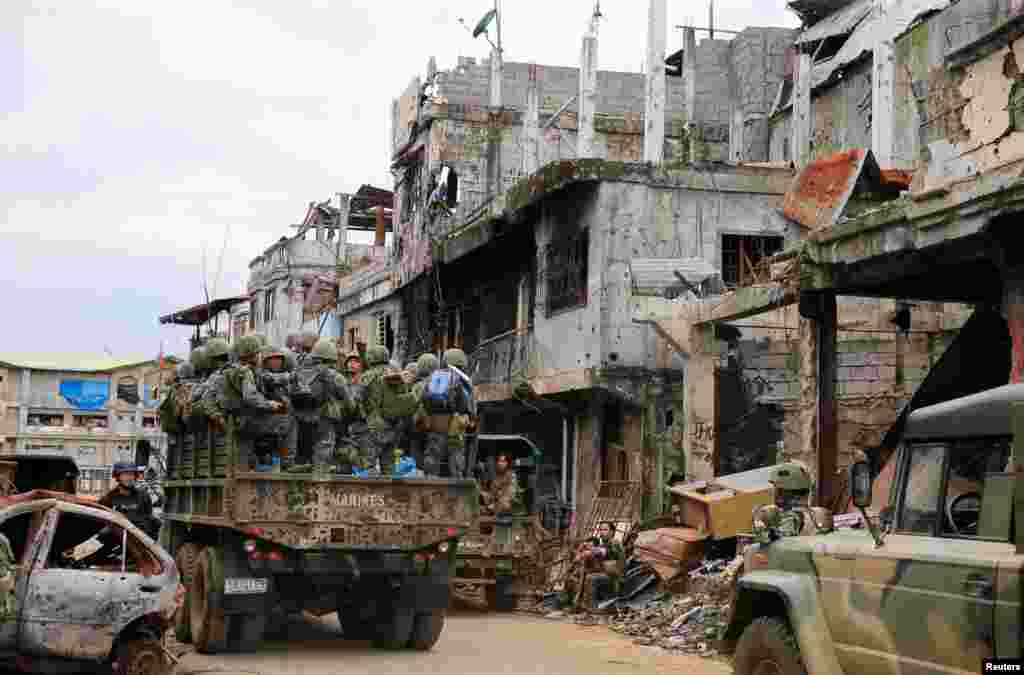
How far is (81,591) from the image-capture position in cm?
836

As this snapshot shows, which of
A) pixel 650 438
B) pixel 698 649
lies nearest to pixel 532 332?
pixel 650 438

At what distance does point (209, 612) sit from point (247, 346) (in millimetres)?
2429

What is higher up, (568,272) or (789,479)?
(568,272)

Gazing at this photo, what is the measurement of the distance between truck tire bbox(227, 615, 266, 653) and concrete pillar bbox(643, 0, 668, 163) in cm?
1323

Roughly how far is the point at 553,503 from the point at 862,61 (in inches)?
464

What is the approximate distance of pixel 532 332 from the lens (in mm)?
24750

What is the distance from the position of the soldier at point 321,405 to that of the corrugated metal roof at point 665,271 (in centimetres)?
936

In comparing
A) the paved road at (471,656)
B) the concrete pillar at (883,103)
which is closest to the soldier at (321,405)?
the paved road at (471,656)

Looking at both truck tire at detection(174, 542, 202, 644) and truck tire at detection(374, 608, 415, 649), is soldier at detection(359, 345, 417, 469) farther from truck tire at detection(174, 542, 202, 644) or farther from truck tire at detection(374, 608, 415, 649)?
truck tire at detection(174, 542, 202, 644)

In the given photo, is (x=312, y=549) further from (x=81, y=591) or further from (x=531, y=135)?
(x=531, y=135)

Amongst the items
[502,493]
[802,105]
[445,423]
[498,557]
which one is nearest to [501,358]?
[802,105]

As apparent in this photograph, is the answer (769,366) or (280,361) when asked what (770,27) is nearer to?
(769,366)

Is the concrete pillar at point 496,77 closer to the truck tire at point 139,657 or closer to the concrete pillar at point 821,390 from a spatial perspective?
the concrete pillar at point 821,390

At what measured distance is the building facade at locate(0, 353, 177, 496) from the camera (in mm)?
38125
